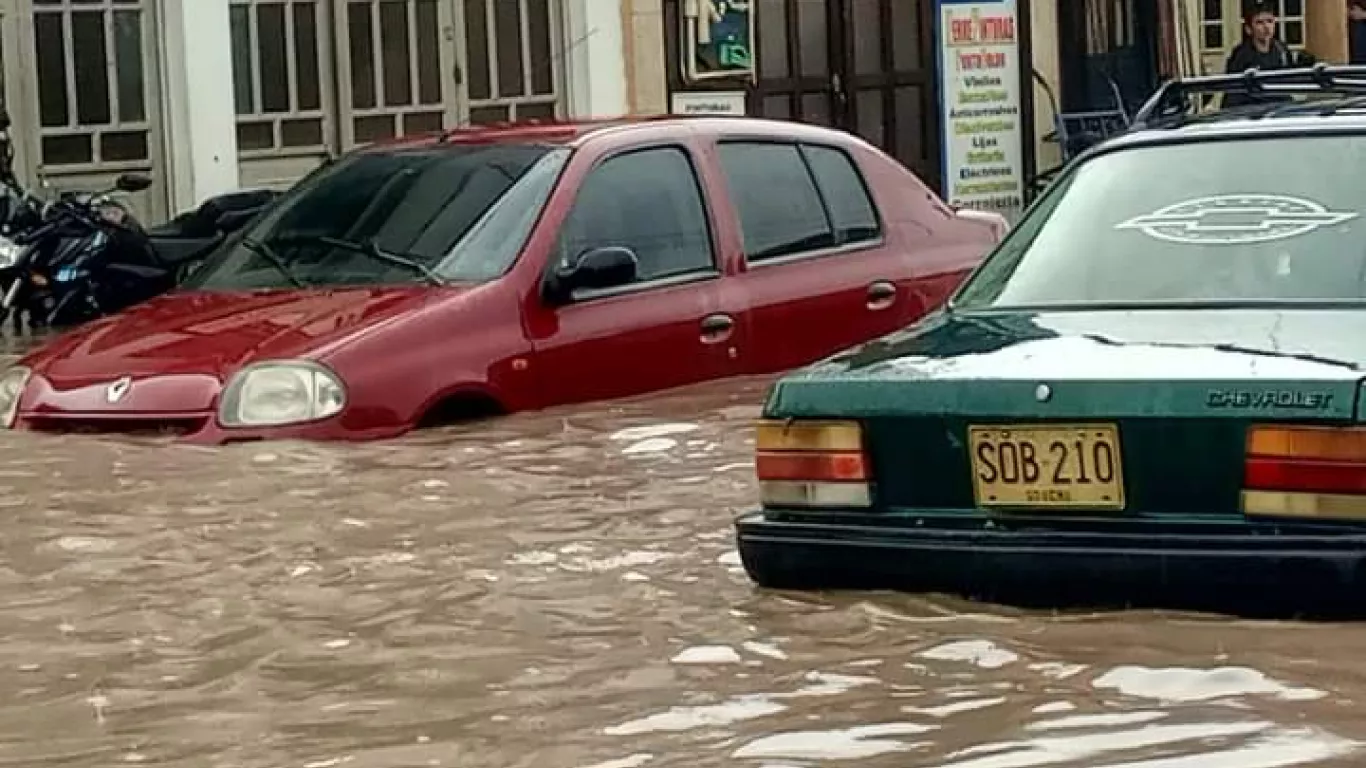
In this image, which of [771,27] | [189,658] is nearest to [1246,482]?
[189,658]

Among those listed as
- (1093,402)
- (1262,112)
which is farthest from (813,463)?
(1262,112)

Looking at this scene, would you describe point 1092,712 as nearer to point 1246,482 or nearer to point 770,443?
point 1246,482

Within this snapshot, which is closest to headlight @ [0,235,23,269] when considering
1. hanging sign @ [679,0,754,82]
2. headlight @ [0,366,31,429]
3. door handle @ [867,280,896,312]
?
hanging sign @ [679,0,754,82]

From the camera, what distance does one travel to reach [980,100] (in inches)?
853

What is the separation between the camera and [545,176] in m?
9.34

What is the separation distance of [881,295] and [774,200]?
0.56 m

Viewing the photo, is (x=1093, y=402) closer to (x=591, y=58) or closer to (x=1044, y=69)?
(x=591, y=58)

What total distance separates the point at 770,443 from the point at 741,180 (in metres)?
3.96

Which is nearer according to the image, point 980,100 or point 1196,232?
point 1196,232

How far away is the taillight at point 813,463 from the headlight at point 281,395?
249cm

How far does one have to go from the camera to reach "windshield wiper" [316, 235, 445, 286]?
8.98 metres

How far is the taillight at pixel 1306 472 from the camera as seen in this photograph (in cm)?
538

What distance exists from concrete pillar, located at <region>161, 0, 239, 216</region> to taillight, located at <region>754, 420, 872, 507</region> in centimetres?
1148

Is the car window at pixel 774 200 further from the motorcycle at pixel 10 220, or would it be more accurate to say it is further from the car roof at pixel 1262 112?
the motorcycle at pixel 10 220
